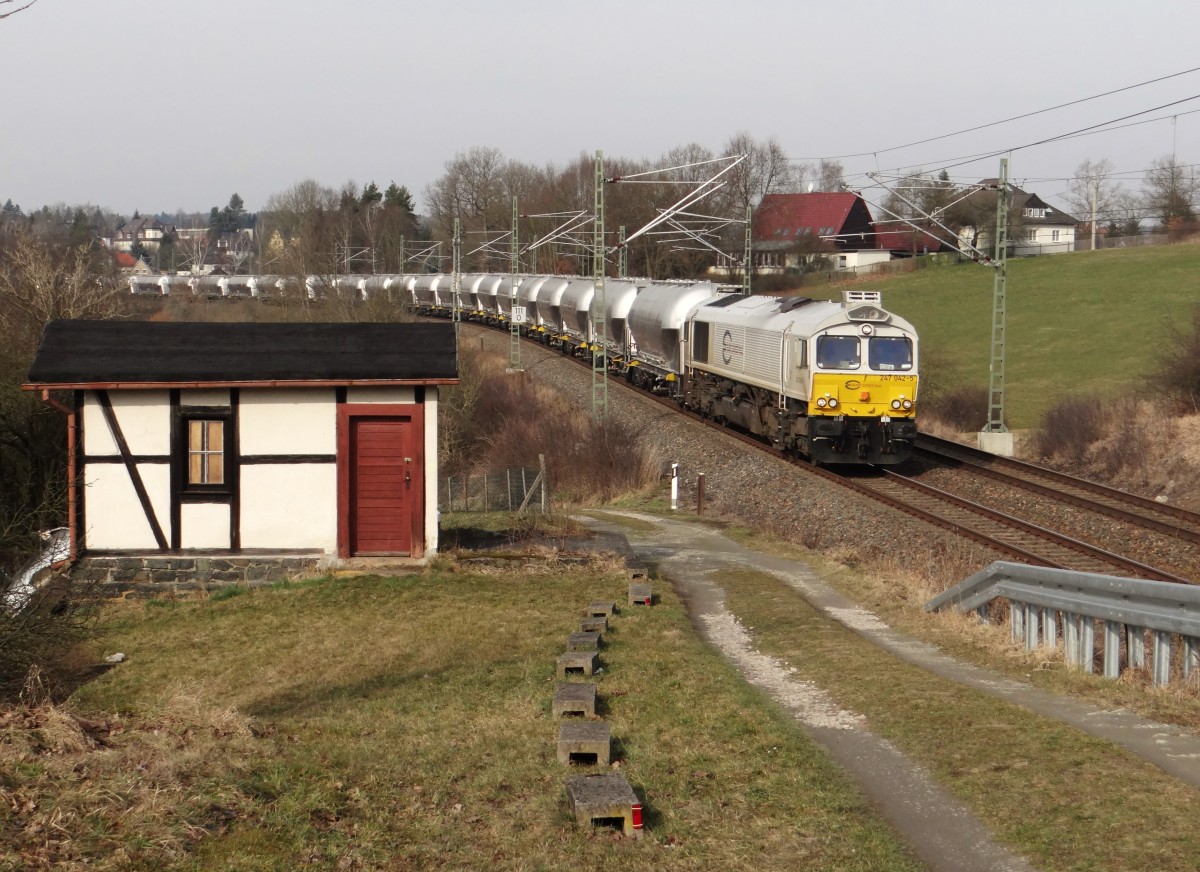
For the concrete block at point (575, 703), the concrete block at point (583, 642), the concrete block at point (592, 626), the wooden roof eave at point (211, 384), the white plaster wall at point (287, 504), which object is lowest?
the concrete block at point (592, 626)

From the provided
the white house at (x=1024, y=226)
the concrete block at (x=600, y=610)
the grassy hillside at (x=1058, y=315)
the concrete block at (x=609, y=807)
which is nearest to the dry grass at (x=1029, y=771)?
the concrete block at (x=609, y=807)

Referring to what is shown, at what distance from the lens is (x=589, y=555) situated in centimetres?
1698

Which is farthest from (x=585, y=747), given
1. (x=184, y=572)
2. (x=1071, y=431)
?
(x=1071, y=431)

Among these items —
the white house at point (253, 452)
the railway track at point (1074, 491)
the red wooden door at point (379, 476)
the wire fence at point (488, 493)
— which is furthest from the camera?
the wire fence at point (488, 493)

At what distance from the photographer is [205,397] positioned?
15969 millimetres

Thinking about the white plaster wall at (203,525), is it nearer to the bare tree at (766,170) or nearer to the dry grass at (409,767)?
the dry grass at (409,767)

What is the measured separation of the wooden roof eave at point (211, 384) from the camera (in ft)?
51.1

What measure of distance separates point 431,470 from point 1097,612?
8.51 meters

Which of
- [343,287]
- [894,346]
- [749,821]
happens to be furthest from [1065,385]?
[749,821]

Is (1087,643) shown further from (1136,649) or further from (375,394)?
(375,394)

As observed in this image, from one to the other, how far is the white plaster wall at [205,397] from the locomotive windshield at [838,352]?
504 inches

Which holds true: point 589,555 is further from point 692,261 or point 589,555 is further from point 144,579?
point 692,261

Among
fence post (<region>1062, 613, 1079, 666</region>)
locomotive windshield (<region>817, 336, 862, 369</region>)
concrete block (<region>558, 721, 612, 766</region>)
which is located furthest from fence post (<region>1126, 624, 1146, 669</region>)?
locomotive windshield (<region>817, 336, 862, 369</region>)

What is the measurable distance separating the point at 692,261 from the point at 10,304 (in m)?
44.7
